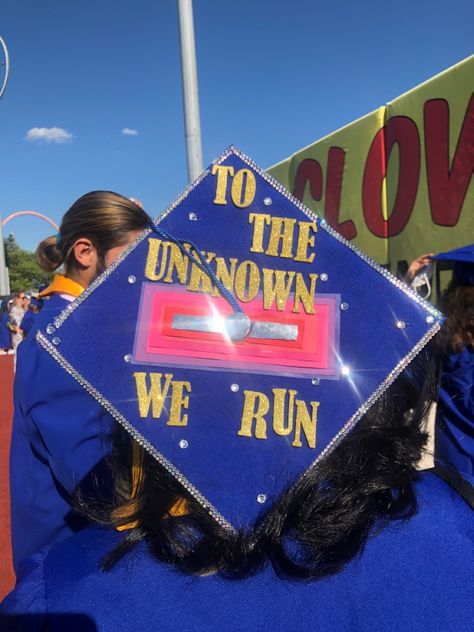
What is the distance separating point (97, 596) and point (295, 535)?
32 centimetres

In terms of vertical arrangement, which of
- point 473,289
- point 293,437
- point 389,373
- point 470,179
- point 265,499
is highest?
point 470,179

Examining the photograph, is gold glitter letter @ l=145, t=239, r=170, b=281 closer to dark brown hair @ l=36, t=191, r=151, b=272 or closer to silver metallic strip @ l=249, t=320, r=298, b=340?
silver metallic strip @ l=249, t=320, r=298, b=340

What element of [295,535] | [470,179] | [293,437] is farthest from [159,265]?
[470,179]

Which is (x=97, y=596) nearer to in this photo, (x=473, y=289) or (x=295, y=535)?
(x=295, y=535)

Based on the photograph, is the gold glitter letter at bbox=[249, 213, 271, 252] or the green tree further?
the green tree

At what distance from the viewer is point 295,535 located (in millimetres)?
855

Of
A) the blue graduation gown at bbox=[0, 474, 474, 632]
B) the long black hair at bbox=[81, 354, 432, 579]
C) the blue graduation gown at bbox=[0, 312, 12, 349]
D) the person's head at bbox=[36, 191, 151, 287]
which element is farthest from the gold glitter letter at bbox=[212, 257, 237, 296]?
the blue graduation gown at bbox=[0, 312, 12, 349]

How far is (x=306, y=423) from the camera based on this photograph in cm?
89

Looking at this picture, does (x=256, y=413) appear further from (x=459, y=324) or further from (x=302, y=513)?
(x=459, y=324)

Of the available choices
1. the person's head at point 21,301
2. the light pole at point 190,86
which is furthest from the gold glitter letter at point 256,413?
the person's head at point 21,301

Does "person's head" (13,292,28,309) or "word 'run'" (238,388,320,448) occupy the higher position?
"word 'run'" (238,388,320,448)

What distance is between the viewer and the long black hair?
82 centimetres

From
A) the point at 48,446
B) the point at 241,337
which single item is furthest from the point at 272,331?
the point at 48,446

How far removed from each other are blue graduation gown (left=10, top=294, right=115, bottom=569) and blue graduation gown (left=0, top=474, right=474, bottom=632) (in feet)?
0.97
